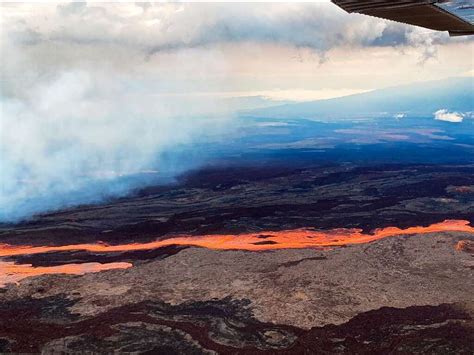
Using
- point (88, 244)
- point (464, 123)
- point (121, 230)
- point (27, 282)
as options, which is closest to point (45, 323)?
point (27, 282)

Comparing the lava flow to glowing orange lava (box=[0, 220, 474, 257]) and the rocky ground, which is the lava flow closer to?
glowing orange lava (box=[0, 220, 474, 257])

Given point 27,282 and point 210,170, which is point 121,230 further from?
point 210,170

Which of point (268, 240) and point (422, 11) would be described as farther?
point (268, 240)

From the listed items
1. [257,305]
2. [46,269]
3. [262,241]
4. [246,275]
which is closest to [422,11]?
[257,305]

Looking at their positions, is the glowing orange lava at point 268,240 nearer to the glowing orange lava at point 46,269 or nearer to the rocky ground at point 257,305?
the rocky ground at point 257,305

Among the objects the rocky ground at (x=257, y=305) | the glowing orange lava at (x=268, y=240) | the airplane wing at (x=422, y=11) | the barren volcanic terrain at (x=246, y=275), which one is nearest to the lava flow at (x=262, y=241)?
the glowing orange lava at (x=268, y=240)

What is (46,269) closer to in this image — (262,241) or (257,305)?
(257,305)
